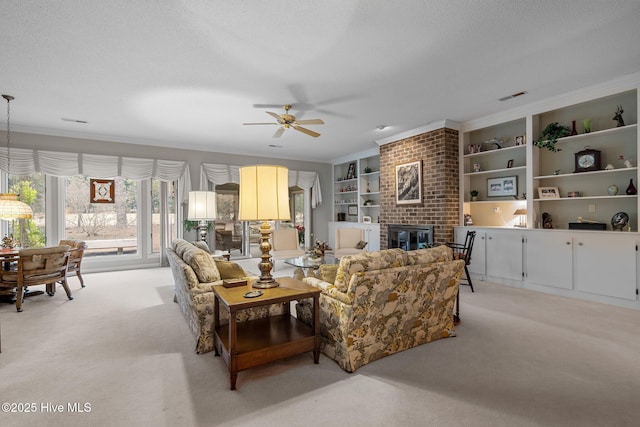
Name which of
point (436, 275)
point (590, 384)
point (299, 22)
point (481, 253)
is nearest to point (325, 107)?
point (299, 22)

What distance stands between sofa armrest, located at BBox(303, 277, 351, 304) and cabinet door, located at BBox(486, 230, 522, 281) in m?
3.43

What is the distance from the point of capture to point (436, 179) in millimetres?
5293

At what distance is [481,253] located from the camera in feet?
16.0

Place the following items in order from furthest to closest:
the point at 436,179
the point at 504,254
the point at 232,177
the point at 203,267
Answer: the point at 232,177
the point at 436,179
the point at 504,254
the point at 203,267

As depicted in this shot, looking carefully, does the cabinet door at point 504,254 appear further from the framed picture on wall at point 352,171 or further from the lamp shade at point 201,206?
the lamp shade at point 201,206

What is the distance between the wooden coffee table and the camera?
1.96m

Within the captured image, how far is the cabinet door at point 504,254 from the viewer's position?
14.5 feet

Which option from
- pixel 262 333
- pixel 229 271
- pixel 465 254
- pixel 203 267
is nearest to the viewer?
pixel 262 333

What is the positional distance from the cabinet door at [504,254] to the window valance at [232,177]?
15.0 feet

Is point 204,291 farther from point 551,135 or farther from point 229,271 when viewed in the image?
point 551,135

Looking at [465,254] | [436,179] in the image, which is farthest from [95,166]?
[465,254]

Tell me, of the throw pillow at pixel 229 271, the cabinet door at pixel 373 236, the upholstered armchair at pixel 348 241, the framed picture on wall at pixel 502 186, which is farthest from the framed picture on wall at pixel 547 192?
the throw pillow at pixel 229 271

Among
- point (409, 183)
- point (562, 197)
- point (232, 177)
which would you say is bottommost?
point (562, 197)

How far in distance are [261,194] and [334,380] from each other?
4.54ft
